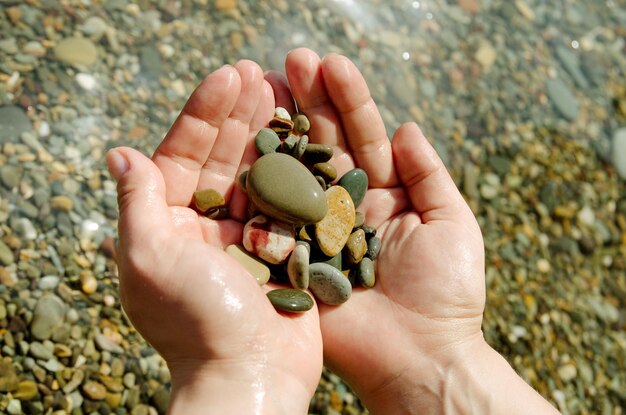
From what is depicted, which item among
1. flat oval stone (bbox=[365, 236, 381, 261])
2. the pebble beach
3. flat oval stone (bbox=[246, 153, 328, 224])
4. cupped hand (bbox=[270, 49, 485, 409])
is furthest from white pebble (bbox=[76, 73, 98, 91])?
flat oval stone (bbox=[365, 236, 381, 261])

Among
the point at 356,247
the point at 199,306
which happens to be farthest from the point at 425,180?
the point at 199,306

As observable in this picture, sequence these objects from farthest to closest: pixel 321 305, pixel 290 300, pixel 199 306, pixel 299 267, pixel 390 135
A: 1. pixel 390 135
2. pixel 321 305
3. pixel 299 267
4. pixel 290 300
5. pixel 199 306

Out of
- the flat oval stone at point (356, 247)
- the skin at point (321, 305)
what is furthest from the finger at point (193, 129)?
the flat oval stone at point (356, 247)

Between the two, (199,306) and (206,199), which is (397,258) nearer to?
(206,199)

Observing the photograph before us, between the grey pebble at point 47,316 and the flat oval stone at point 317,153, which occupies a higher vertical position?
the flat oval stone at point 317,153

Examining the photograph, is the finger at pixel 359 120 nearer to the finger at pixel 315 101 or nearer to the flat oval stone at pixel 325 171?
the finger at pixel 315 101

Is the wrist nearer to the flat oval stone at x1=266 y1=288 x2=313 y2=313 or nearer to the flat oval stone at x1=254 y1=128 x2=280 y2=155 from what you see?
the flat oval stone at x1=266 y1=288 x2=313 y2=313
